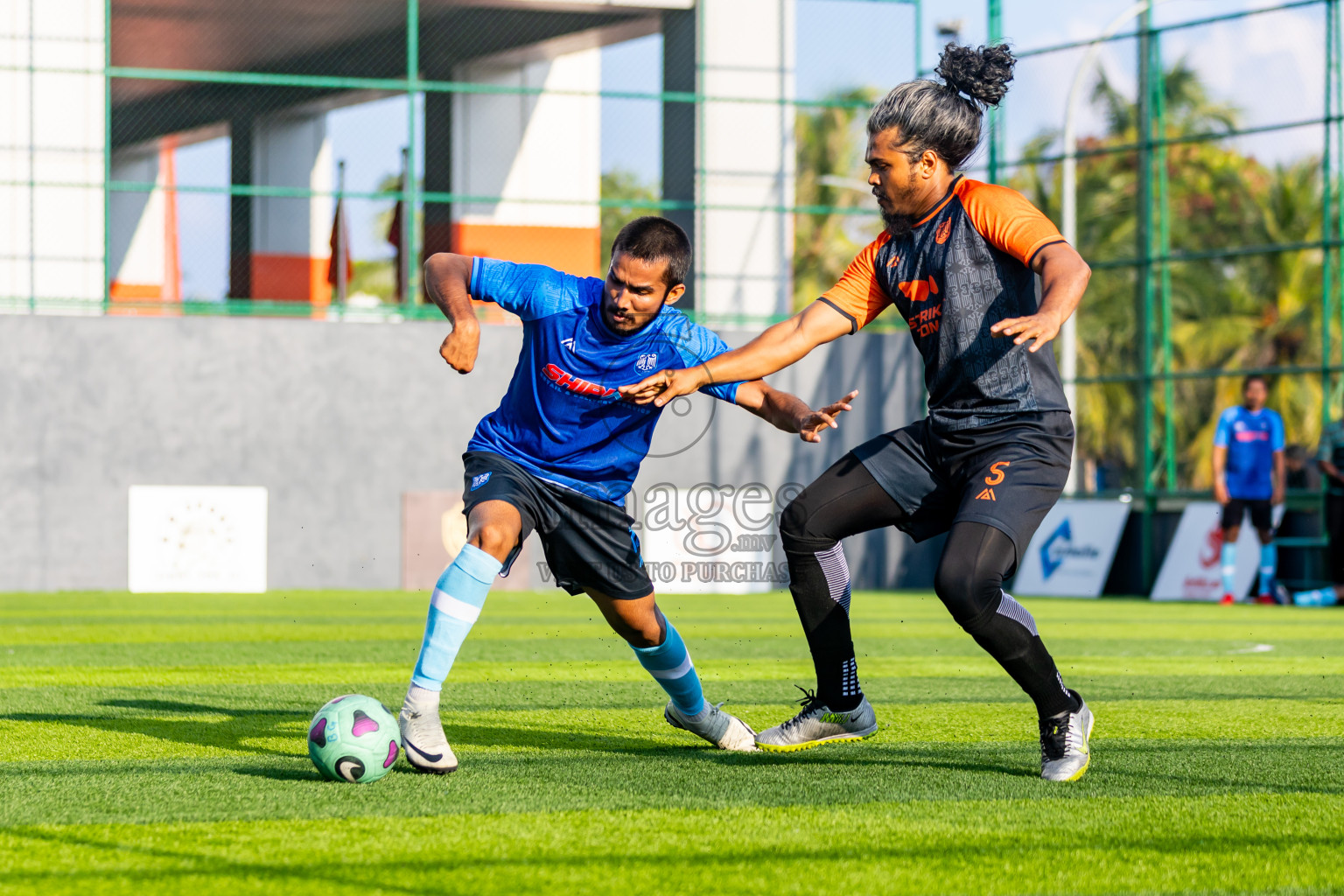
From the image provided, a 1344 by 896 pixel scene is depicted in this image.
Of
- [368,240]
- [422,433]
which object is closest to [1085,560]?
[422,433]

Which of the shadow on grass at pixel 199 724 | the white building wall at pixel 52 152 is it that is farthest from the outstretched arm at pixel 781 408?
the white building wall at pixel 52 152

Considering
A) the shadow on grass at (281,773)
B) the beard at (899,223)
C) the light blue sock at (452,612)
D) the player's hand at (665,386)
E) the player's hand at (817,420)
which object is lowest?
the shadow on grass at (281,773)

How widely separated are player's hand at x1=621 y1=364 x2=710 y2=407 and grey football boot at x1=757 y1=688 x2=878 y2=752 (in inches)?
52.5

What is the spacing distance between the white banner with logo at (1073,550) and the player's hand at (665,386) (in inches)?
565

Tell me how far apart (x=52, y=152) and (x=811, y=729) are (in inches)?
620

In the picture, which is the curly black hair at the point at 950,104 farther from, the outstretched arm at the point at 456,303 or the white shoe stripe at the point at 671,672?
the white shoe stripe at the point at 671,672

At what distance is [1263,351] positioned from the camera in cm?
3266

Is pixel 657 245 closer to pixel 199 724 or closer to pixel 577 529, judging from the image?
pixel 577 529

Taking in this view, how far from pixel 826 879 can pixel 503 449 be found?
2.21 meters

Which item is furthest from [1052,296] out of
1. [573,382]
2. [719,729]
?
[719,729]

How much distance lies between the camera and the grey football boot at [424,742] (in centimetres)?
471

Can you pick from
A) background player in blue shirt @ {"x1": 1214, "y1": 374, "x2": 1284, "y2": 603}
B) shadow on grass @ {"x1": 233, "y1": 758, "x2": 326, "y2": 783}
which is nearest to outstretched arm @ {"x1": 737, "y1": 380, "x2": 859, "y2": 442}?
shadow on grass @ {"x1": 233, "y1": 758, "x2": 326, "y2": 783}

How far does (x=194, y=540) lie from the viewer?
58.1 feet

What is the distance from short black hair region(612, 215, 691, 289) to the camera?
4.90 m
